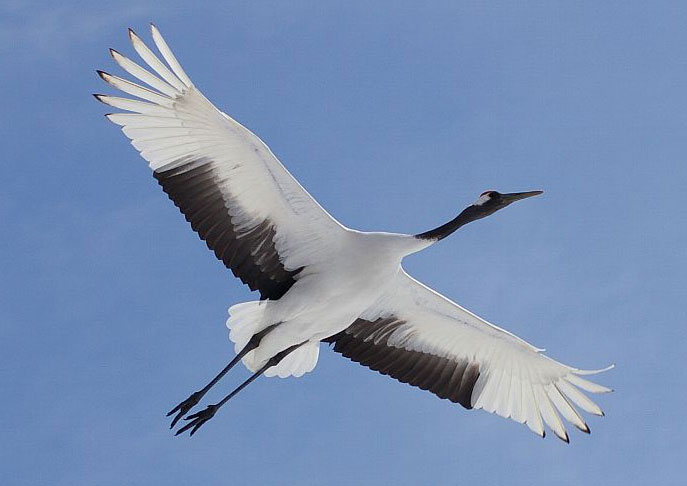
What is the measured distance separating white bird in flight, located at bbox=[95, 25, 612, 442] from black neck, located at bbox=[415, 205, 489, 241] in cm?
1

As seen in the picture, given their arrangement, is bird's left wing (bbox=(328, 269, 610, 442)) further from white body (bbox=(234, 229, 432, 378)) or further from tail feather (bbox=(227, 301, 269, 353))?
tail feather (bbox=(227, 301, 269, 353))

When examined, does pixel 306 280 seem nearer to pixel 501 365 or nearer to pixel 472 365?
pixel 472 365

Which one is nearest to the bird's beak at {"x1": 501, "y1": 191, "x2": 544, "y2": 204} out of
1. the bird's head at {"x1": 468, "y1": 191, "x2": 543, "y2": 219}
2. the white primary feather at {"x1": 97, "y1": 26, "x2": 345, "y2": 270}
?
the bird's head at {"x1": 468, "y1": 191, "x2": 543, "y2": 219}

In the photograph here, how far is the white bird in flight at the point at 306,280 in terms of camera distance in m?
13.6

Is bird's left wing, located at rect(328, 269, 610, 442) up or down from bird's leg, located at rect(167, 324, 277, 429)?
down

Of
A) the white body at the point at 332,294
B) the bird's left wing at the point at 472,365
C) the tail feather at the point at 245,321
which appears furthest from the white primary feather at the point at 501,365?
the tail feather at the point at 245,321

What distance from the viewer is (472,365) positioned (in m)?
15.9

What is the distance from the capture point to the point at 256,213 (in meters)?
14.2

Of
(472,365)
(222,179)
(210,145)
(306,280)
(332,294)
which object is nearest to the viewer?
(210,145)

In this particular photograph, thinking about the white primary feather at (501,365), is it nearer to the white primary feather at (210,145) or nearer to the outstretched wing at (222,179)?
the outstretched wing at (222,179)

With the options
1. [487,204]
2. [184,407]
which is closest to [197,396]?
[184,407]

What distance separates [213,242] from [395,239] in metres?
1.99

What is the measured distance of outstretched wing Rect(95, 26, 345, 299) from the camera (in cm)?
1345

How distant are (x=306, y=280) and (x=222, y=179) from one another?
1.49 metres
